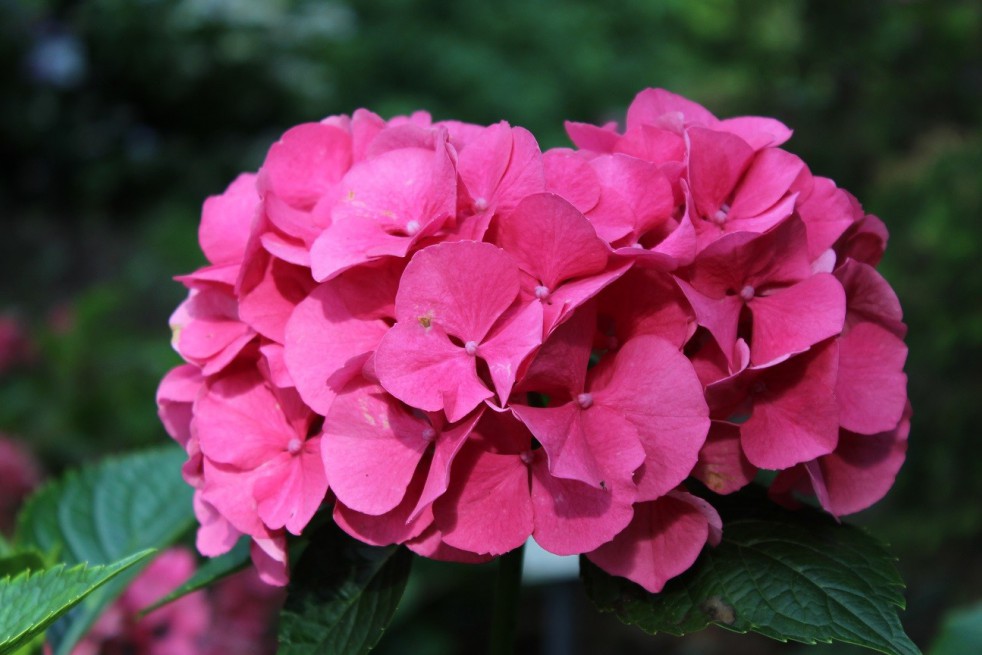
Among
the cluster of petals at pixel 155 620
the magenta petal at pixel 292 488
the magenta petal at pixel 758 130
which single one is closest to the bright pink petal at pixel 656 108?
the magenta petal at pixel 758 130

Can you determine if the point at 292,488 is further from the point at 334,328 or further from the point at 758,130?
the point at 758,130

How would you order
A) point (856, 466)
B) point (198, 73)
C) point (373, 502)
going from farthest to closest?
point (198, 73), point (856, 466), point (373, 502)

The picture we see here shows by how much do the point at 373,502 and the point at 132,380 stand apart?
2.29m

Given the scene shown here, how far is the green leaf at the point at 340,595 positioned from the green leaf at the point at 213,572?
0.35 ft

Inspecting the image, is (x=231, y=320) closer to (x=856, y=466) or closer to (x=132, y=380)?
(x=856, y=466)

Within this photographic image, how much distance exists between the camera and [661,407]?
65 centimetres

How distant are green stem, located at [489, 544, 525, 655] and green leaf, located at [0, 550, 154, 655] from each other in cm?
31

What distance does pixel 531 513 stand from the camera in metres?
0.69

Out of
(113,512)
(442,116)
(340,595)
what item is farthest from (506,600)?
(442,116)

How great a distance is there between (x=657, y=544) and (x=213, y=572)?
448mm

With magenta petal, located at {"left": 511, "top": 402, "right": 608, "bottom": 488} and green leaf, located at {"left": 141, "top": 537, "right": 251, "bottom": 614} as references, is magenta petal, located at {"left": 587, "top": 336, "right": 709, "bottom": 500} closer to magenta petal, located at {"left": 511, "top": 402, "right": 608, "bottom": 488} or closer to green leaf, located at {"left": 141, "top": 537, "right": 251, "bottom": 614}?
magenta petal, located at {"left": 511, "top": 402, "right": 608, "bottom": 488}

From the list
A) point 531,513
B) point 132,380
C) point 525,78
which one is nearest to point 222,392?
point 531,513

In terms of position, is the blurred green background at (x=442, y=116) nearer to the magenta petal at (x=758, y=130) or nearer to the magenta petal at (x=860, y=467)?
the magenta petal at (x=860, y=467)

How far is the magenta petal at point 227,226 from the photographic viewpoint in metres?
0.81
